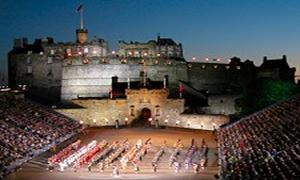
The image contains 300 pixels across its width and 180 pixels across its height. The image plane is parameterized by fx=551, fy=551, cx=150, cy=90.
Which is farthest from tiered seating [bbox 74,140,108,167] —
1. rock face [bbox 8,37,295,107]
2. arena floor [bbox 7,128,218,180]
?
rock face [bbox 8,37,295,107]

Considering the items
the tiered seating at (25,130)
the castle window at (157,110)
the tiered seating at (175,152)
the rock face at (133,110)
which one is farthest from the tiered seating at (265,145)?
the castle window at (157,110)

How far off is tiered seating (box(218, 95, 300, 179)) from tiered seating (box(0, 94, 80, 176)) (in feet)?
40.2

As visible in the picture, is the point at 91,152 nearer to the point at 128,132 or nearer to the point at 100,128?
the point at 128,132

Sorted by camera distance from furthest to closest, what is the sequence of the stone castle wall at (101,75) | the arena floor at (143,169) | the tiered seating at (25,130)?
the stone castle wall at (101,75) → the tiered seating at (25,130) → the arena floor at (143,169)

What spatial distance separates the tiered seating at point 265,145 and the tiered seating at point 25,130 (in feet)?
40.2

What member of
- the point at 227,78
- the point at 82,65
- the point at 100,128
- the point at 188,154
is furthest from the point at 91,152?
the point at 227,78

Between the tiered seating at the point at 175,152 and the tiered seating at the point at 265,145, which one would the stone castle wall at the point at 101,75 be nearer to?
A: the tiered seating at the point at 265,145

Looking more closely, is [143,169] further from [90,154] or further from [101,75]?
[101,75]

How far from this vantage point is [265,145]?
103 ft

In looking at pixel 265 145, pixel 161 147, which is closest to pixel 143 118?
pixel 161 147

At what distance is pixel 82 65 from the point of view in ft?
218

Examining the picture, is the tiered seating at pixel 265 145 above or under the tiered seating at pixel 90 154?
above

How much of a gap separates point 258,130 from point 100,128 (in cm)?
2168

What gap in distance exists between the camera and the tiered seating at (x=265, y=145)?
2588cm
